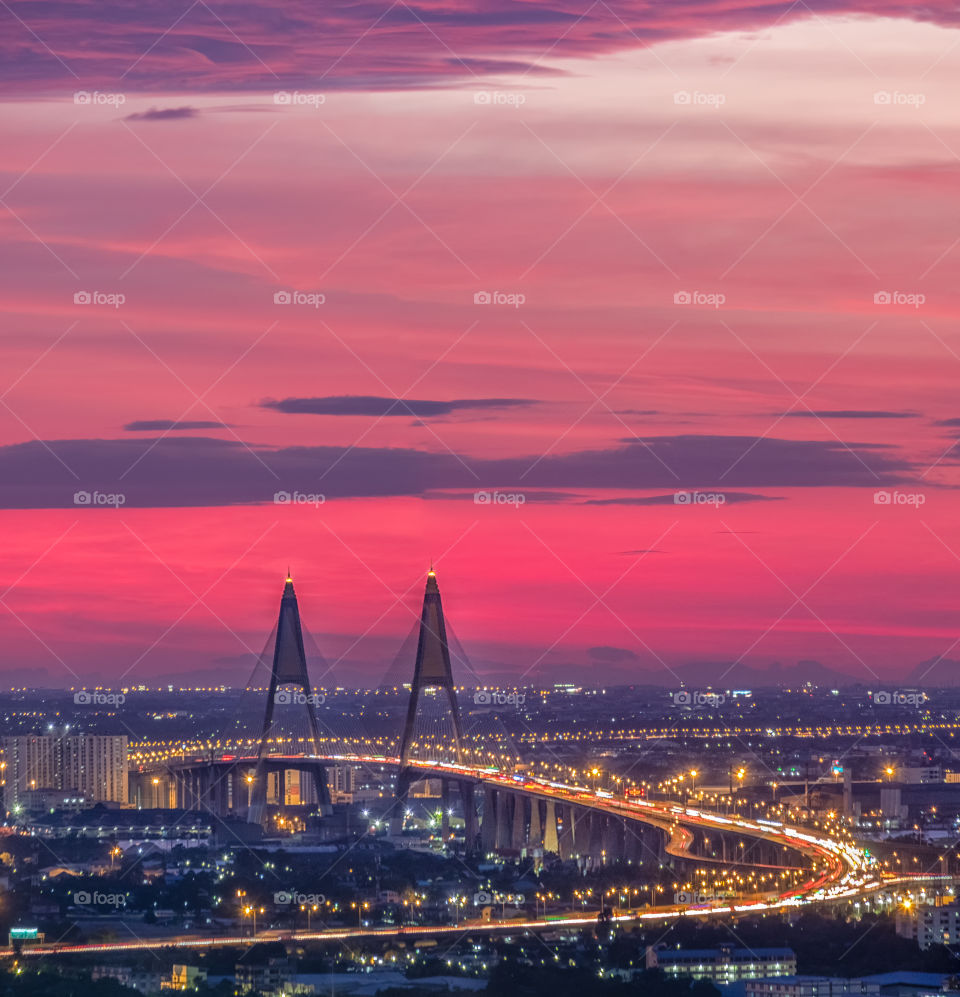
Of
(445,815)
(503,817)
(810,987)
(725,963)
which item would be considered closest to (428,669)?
(445,815)

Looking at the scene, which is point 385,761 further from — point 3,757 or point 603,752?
point 603,752

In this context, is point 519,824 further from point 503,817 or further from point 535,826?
point 503,817

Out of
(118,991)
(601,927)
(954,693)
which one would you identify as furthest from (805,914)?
(954,693)

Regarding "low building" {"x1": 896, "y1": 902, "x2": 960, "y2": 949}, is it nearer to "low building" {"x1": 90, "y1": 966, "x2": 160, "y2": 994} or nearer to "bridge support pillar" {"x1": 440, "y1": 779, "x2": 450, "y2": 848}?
"low building" {"x1": 90, "y1": 966, "x2": 160, "y2": 994}

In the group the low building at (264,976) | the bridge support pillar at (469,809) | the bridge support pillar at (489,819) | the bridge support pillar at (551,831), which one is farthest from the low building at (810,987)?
the bridge support pillar at (469,809)

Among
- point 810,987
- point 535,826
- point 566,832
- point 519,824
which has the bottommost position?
point 810,987

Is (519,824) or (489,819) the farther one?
(489,819)

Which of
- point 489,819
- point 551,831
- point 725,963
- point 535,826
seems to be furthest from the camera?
point 489,819
